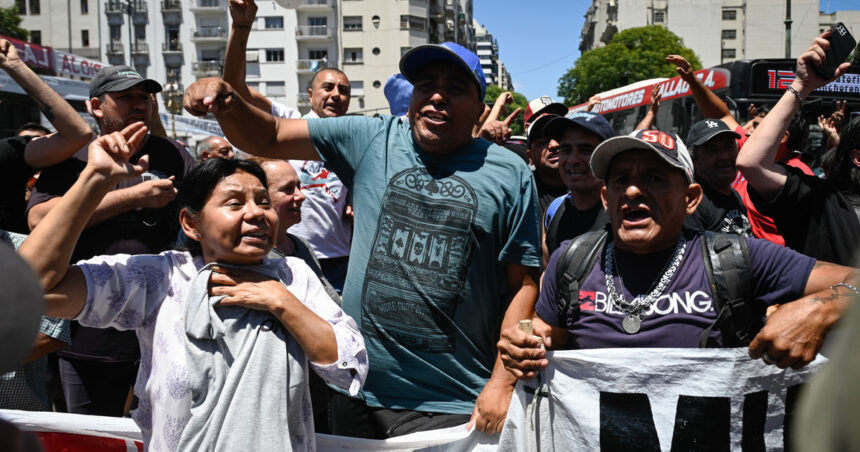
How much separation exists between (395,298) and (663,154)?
1120mm

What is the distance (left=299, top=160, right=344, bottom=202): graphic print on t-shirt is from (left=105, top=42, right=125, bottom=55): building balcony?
6118 cm

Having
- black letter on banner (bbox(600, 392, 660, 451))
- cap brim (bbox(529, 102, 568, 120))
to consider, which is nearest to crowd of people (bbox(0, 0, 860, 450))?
black letter on banner (bbox(600, 392, 660, 451))

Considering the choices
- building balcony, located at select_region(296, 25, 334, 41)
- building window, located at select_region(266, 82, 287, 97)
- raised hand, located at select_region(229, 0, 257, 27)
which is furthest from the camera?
building balcony, located at select_region(296, 25, 334, 41)

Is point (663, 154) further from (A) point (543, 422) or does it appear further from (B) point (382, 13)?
(B) point (382, 13)

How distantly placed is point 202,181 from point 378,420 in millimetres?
1140

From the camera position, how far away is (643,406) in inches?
92.7

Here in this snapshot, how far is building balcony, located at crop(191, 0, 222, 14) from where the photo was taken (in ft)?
196

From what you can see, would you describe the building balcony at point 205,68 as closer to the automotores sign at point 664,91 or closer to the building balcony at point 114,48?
the building balcony at point 114,48

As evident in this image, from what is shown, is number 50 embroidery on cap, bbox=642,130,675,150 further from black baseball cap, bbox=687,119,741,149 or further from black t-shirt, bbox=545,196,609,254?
black baseball cap, bbox=687,119,741,149

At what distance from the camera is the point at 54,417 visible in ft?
9.20

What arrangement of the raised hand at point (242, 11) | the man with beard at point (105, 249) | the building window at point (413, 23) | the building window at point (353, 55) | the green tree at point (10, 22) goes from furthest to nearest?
the building window at point (353, 55), the building window at point (413, 23), the green tree at point (10, 22), the man with beard at point (105, 249), the raised hand at point (242, 11)

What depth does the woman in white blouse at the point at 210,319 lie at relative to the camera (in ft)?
6.88

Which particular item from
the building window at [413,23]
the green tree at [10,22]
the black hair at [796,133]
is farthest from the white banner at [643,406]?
the building window at [413,23]

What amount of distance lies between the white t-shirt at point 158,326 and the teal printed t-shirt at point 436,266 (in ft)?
1.12
